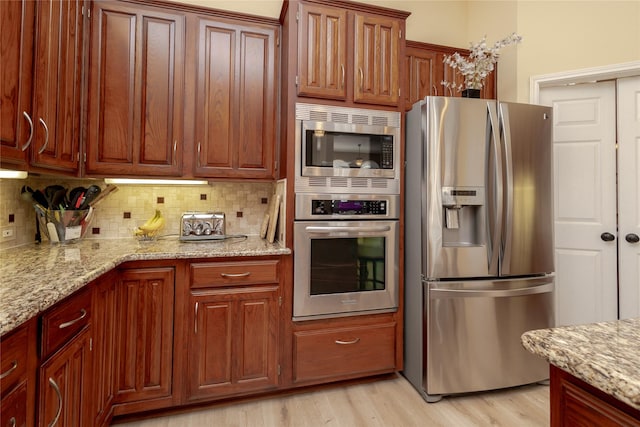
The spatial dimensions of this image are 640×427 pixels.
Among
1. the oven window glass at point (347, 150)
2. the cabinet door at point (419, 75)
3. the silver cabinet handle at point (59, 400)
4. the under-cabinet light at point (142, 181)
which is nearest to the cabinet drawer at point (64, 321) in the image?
the silver cabinet handle at point (59, 400)

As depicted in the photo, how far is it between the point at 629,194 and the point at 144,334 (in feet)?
11.3

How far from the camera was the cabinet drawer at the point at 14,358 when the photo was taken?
0.83m

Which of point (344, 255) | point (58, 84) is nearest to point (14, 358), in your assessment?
point (58, 84)

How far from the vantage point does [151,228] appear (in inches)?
87.9

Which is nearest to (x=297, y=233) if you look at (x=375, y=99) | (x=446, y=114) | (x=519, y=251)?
(x=375, y=99)

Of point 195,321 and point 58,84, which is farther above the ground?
point 58,84

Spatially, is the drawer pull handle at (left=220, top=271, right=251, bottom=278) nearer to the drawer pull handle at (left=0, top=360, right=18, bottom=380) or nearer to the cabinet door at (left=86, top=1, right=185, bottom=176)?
the cabinet door at (left=86, top=1, right=185, bottom=176)

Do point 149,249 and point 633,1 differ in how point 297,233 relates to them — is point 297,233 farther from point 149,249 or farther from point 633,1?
point 633,1

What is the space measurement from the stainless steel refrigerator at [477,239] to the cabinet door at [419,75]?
59cm

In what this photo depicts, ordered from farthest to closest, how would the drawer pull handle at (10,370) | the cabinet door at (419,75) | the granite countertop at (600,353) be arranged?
the cabinet door at (419,75), the drawer pull handle at (10,370), the granite countertop at (600,353)

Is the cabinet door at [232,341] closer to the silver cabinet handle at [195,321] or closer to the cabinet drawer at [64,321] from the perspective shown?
the silver cabinet handle at [195,321]

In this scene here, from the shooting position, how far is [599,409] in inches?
23.4

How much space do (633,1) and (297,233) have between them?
298 centimetres

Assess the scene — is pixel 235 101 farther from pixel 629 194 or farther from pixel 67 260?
pixel 629 194
